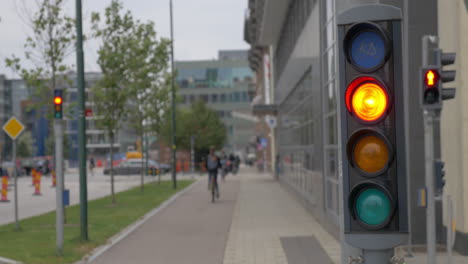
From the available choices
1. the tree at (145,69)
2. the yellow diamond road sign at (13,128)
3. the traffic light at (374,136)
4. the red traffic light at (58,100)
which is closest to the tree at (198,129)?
the tree at (145,69)

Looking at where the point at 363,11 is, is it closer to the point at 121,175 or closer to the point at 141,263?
the point at 141,263

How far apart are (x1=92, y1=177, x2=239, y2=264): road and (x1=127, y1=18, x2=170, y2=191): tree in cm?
570

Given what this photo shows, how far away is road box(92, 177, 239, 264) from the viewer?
37.5 ft

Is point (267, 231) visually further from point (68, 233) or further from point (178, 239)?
point (68, 233)

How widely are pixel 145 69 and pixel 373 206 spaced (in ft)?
77.3

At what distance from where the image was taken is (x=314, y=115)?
17953 mm

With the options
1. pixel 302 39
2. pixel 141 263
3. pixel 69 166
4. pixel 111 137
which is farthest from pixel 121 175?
pixel 141 263

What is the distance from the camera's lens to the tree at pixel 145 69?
1002 inches

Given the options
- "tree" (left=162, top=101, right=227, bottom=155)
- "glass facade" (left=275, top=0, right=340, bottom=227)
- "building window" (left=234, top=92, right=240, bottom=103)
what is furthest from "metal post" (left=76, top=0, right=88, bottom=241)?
"building window" (left=234, top=92, right=240, bottom=103)

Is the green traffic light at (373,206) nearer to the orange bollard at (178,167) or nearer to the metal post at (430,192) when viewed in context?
the metal post at (430,192)

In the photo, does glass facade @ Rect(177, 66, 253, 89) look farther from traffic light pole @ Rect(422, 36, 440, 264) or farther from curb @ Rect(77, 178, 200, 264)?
traffic light pole @ Rect(422, 36, 440, 264)

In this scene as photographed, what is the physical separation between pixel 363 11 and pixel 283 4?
81.0 ft

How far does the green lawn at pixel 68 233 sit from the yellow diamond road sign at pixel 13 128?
2066mm

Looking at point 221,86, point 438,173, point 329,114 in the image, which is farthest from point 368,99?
point 221,86
